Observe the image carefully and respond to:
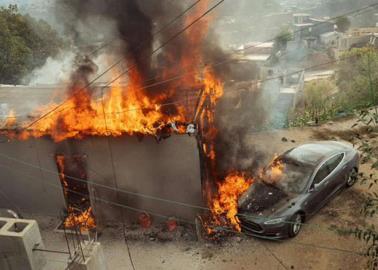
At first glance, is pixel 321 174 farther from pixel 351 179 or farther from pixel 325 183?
pixel 351 179

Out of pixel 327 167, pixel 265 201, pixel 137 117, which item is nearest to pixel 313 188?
pixel 327 167

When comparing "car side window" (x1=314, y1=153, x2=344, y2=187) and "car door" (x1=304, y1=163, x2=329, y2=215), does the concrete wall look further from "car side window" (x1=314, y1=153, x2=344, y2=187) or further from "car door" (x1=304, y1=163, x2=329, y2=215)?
"car side window" (x1=314, y1=153, x2=344, y2=187)

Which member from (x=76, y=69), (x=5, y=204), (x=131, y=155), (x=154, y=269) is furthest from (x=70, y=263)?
(x=76, y=69)

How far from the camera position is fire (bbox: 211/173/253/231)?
9.83 m

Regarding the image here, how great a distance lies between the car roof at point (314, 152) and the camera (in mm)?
10087

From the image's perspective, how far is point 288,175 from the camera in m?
9.90

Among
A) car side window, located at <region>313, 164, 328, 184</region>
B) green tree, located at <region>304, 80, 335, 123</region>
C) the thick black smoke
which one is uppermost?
the thick black smoke

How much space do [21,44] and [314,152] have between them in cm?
1893

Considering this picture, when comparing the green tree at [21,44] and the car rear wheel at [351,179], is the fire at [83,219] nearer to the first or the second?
the car rear wheel at [351,179]

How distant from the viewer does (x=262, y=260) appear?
8797 millimetres

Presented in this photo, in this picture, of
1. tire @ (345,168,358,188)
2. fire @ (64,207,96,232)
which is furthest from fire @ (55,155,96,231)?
tire @ (345,168,358,188)

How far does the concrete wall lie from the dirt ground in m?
0.86

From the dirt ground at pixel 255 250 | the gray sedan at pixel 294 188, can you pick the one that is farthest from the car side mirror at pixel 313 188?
the dirt ground at pixel 255 250

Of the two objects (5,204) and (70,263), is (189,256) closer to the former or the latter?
(70,263)
